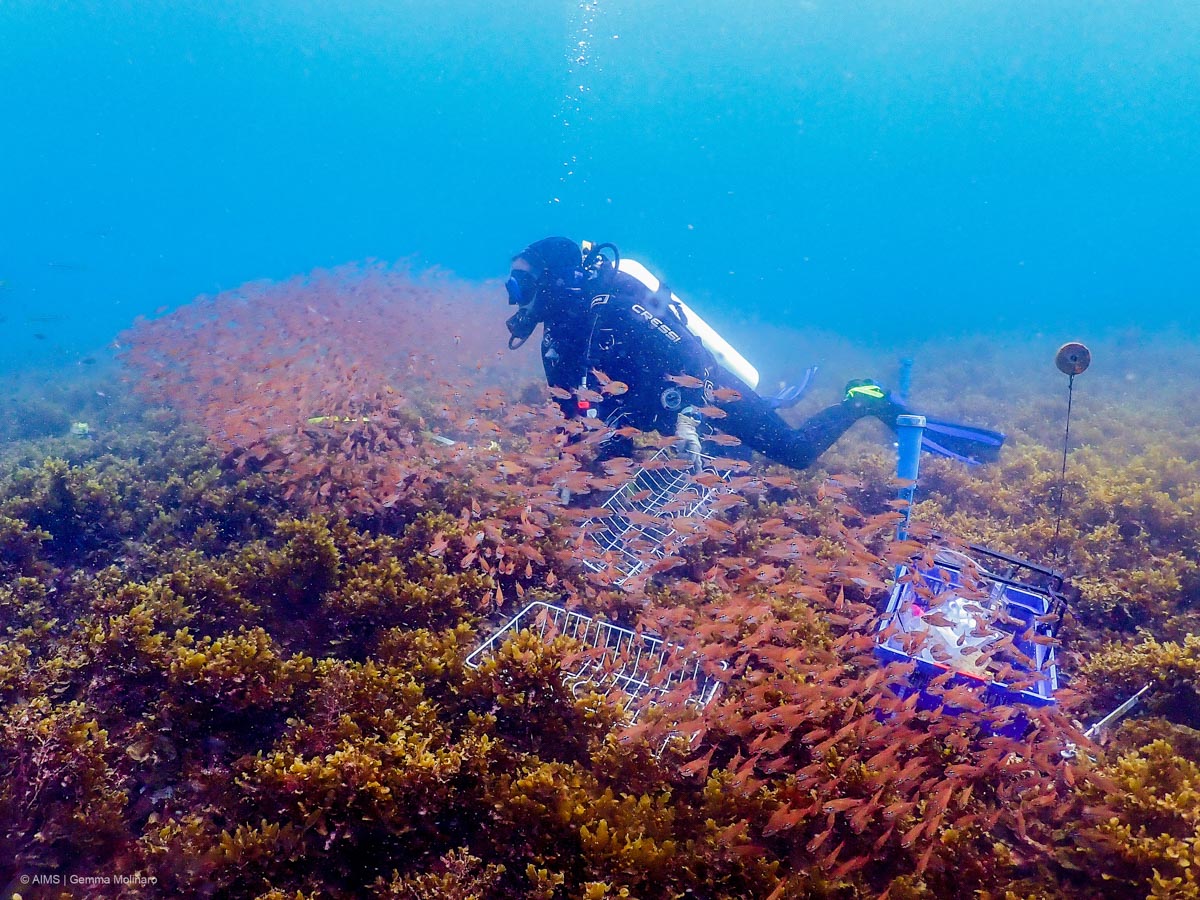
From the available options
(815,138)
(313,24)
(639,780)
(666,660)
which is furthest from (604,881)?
(815,138)

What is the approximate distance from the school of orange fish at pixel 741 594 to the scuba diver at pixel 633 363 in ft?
1.49

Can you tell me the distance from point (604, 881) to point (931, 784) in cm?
202

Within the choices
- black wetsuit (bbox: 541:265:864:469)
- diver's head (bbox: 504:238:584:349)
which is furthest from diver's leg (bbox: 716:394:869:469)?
diver's head (bbox: 504:238:584:349)

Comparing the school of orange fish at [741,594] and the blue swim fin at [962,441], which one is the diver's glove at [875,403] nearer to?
the blue swim fin at [962,441]

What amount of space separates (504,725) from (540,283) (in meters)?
4.76

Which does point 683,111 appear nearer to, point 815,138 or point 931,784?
point 815,138

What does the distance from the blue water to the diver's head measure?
190 ft

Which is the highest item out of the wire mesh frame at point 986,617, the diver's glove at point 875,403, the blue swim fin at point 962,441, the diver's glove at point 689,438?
the diver's glove at point 875,403

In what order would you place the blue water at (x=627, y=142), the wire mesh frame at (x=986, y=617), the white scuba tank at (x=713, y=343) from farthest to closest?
1. the blue water at (x=627, y=142)
2. the white scuba tank at (x=713, y=343)
3. the wire mesh frame at (x=986, y=617)

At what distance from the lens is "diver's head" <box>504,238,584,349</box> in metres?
6.55

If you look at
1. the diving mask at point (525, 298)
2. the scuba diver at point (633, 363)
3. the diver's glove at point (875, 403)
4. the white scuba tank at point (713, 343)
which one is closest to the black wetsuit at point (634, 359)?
the scuba diver at point (633, 363)

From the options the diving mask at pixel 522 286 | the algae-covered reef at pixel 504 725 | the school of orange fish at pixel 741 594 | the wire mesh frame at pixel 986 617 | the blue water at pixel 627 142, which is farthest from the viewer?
the blue water at pixel 627 142

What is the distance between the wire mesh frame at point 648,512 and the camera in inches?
223

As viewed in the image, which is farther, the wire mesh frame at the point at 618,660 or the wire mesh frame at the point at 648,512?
the wire mesh frame at the point at 648,512
